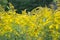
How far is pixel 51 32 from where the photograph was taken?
6438mm

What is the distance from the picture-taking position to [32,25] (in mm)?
6996

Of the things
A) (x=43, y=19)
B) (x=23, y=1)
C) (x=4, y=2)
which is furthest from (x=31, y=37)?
(x=23, y=1)

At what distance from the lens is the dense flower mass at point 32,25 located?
625 cm

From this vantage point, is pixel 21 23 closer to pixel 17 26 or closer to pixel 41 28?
pixel 17 26

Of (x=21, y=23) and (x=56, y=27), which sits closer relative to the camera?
(x=56, y=27)

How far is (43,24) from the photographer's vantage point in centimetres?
657

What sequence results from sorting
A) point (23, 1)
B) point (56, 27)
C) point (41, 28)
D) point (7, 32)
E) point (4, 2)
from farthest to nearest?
point (23, 1), point (4, 2), point (7, 32), point (41, 28), point (56, 27)

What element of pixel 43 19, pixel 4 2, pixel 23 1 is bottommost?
pixel 23 1

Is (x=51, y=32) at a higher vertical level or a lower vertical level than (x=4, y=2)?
higher

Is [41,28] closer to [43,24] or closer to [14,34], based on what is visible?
[43,24]

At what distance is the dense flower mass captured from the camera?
20.5 ft

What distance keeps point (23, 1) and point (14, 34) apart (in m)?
14.5

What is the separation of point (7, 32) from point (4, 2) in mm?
8976

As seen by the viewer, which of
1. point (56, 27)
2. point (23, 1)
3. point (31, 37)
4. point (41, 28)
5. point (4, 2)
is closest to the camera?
point (56, 27)
